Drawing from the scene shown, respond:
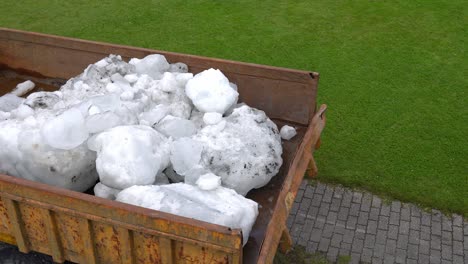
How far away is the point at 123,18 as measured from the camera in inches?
368

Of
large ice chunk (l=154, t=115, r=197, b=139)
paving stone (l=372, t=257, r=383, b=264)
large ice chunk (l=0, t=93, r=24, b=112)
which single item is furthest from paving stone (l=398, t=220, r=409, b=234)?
large ice chunk (l=0, t=93, r=24, b=112)

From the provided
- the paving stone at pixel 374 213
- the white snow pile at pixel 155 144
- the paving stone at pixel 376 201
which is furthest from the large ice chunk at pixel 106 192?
the paving stone at pixel 376 201

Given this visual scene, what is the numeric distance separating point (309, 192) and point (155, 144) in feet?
8.01

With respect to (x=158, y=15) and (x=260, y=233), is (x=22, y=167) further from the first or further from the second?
(x=158, y=15)

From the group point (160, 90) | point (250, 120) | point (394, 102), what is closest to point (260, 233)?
point (250, 120)

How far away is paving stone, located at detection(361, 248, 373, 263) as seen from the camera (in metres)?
4.90

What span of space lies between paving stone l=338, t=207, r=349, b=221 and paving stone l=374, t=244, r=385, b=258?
1.48ft

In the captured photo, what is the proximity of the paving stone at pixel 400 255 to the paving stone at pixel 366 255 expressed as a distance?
24cm

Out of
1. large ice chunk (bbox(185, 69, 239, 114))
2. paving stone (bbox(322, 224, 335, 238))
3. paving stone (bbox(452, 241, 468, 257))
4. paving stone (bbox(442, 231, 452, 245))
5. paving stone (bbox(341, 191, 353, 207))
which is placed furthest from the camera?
paving stone (bbox(341, 191, 353, 207))

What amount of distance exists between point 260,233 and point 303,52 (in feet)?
16.3

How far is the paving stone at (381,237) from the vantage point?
5086 millimetres

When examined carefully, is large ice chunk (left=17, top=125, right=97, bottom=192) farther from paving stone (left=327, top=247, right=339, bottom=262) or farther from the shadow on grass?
paving stone (left=327, top=247, right=339, bottom=262)

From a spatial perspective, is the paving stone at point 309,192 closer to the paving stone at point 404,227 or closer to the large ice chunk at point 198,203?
the paving stone at point 404,227

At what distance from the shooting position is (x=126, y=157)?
140 inches
